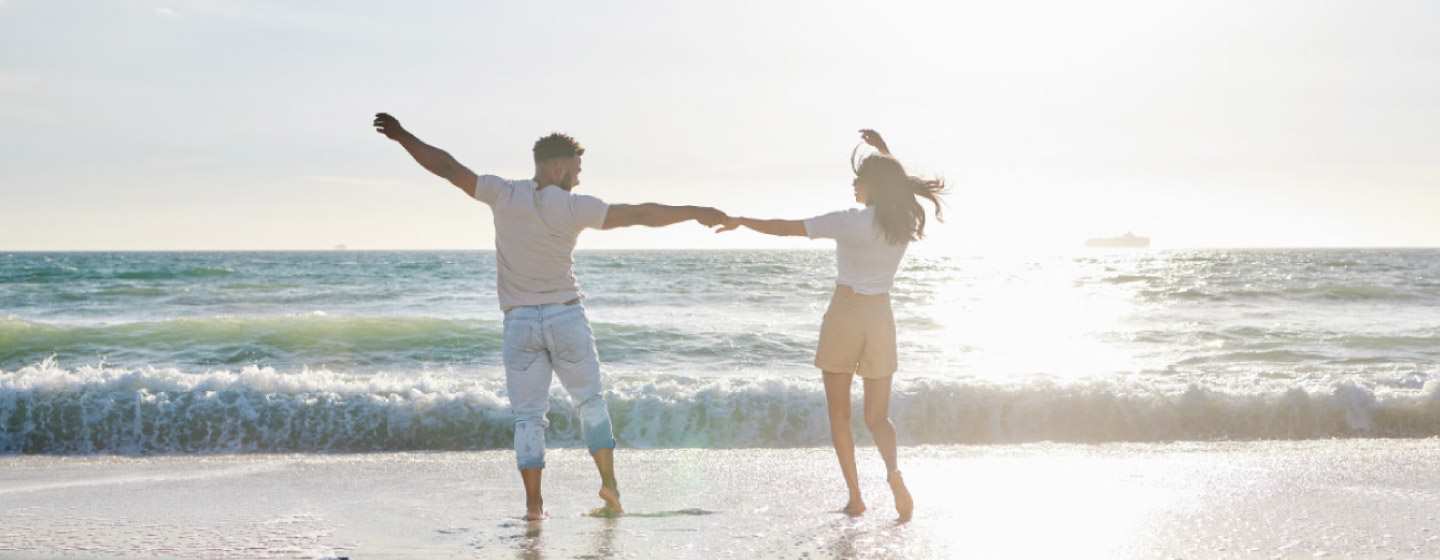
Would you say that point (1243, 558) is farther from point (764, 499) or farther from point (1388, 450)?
point (1388, 450)

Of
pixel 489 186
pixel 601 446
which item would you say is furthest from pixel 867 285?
pixel 489 186

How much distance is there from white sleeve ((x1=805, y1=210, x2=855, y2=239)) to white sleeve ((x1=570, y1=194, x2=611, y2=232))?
2.99 ft

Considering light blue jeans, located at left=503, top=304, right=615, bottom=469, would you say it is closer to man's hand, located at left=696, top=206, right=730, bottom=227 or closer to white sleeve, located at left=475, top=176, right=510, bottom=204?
white sleeve, located at left=475, top=176, right=510, bottom=204

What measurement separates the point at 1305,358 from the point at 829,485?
463 inches

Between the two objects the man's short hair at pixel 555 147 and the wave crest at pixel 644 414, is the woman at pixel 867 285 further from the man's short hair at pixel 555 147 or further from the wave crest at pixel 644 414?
the wave crest at pixel 644 414

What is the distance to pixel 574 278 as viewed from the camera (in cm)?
535

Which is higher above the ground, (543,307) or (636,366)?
(543,307)

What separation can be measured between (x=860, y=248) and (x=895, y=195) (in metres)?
0.29

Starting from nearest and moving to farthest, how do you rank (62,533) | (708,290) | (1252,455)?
(62,533), (1252,455), (708,290)

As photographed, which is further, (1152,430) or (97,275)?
(97,275)

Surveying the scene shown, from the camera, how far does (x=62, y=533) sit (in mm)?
5215

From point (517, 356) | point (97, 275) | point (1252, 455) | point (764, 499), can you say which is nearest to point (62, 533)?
point (517, 356)

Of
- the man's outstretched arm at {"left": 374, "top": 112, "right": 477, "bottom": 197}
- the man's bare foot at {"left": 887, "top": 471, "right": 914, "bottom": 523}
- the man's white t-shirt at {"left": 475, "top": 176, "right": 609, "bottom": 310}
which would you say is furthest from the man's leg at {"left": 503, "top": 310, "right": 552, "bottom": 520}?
the man's bare foot at {"left": 887, "top": 471, "right": 914, "bottom": 523}

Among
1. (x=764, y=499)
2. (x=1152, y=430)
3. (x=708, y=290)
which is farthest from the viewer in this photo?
(x=708, y=290)
